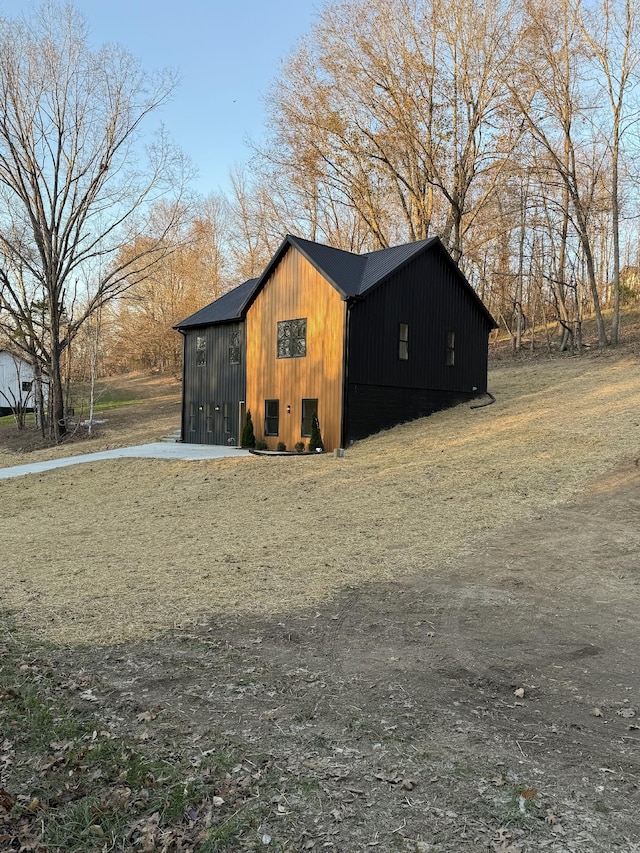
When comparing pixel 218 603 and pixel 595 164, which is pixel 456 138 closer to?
pixel 595 164

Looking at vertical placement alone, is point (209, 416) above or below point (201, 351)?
below

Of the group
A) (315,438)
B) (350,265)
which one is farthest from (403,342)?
(315,438)

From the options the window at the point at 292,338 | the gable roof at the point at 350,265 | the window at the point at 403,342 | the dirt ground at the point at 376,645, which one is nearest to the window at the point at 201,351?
the gable roof at the point at 350,265

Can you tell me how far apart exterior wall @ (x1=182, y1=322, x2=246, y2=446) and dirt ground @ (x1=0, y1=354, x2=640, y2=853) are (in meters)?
10.4

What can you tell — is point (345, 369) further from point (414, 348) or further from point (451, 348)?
point (451, 348)

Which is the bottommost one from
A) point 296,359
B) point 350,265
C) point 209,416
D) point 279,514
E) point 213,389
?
point 279,514

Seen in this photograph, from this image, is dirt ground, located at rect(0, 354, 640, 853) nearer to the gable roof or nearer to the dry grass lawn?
the dry grass lawn

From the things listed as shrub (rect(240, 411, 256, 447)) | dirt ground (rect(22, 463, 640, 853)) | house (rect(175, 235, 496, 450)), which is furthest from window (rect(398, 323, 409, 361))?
dirt ground (rect(22, 463, 640, 853))

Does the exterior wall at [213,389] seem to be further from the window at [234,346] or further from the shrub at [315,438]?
the shrub at [315,438]

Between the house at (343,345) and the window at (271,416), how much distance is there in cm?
3

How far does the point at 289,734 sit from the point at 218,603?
2.72m

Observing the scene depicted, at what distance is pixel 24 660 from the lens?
16.6ft

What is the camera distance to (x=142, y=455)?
1945cm

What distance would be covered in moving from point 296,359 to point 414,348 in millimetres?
3936
